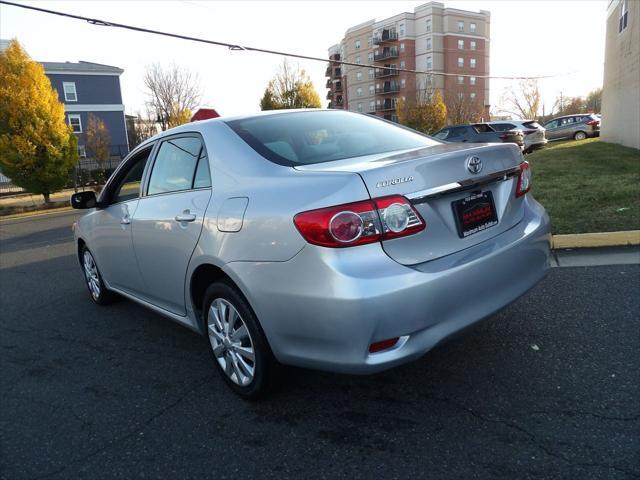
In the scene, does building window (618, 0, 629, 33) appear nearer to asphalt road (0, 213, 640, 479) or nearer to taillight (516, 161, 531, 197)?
asphalt road (0, 213, 640, 479)

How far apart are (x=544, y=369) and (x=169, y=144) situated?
115 inches

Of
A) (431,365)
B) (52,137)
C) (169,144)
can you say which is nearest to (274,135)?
(169,144)

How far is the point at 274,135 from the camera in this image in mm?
3131

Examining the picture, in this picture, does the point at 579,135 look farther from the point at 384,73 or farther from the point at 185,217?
the point at 384,73

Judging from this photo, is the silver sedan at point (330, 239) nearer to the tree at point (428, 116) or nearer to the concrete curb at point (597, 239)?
the concrete curb at point (597, 239)

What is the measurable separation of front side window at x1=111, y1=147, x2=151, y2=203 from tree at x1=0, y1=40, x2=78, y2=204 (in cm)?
1629

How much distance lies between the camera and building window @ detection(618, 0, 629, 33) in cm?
1641

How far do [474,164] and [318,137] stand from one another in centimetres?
103

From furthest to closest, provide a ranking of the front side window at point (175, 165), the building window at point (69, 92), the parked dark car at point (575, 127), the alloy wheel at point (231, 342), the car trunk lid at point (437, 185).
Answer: the building window at point (69, 92), the parked dark car at point (575, 127), the front side window at point (175, 165), the alloy wheel at point (231, 342), the car trunk lid at point (437, 185)

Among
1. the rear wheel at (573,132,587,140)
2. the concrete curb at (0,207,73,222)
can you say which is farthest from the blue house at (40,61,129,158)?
the rear wheel at (573,132,587,140)

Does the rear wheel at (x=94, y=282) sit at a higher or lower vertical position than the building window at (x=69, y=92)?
lower

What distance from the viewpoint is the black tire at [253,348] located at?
2695 mm

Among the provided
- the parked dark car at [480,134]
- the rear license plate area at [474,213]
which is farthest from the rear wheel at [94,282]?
the parked dark car at [480,134]

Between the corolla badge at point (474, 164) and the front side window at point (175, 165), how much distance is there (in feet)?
5.55
